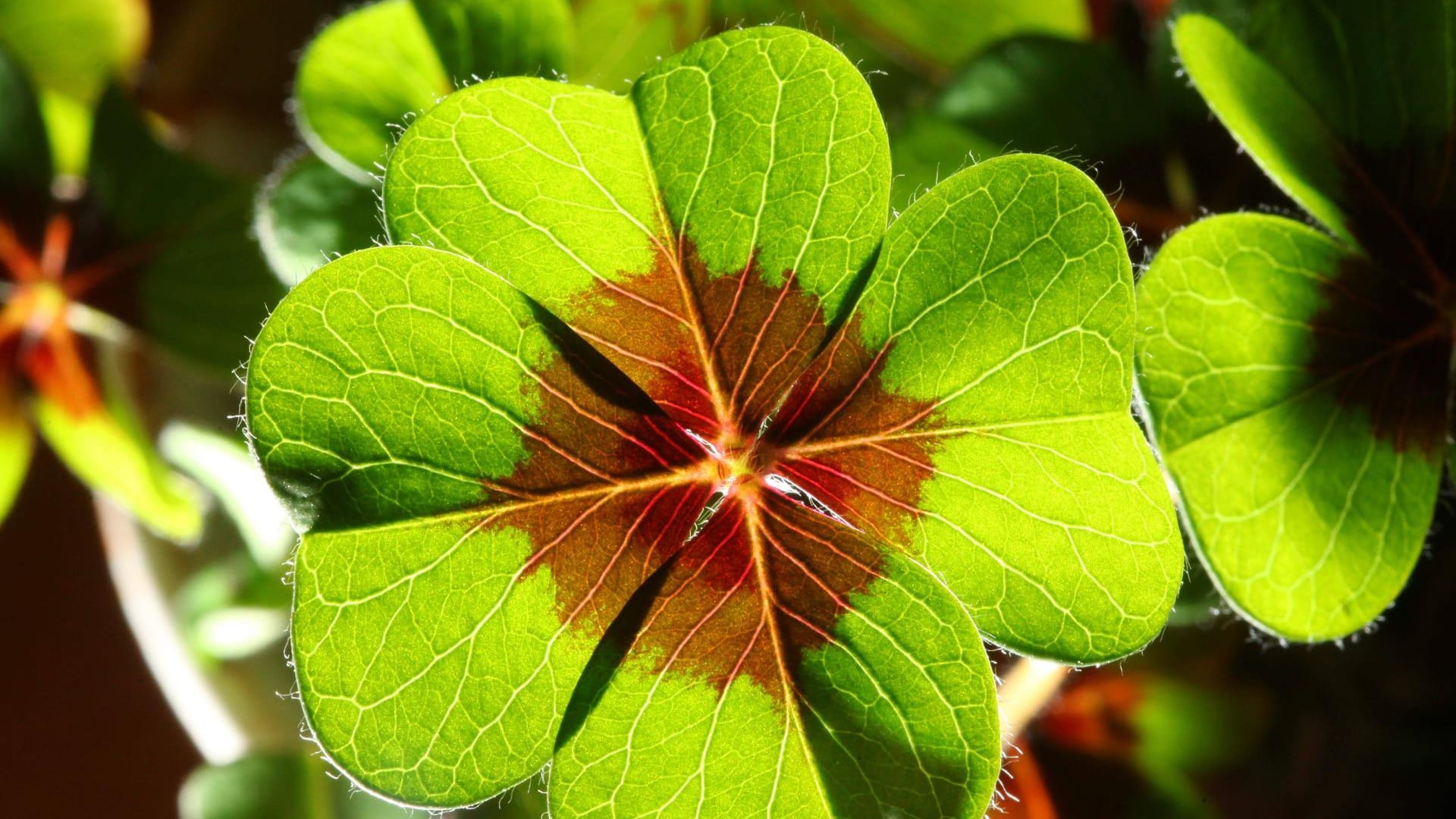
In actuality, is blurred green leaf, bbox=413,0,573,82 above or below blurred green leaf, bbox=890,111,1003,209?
above

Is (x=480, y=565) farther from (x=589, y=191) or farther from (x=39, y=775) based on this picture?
(x=39, y=775)

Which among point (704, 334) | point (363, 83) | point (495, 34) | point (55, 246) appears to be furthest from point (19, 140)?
point (704, 334)

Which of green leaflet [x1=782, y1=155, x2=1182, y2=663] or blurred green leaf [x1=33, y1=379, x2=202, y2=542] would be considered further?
blurred green leaf [x1=33, y1=379, x2=202, y2=542]

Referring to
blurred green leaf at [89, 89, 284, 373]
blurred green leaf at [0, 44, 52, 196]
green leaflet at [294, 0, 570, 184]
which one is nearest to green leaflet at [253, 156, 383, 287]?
green leaflet at [294, 0, 570, 184]

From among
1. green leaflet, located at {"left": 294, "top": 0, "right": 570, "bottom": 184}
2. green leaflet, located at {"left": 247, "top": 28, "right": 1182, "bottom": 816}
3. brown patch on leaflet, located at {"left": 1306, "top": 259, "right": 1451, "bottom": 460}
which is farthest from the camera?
green leaflet, located at {"left": 294, "top": 0, "right": 570, "bottom": 184}

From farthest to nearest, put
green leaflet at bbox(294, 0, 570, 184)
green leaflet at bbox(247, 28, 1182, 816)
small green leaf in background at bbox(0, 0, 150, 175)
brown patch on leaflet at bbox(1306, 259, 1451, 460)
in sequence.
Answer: small green leaf in background at bbox(0, 0, 150, 175), green leaflet at bbox(294, 0, 570, 184), brown patch on leaflet at bbox(1306, 259, 1451, 460), green leaflet at bbox(247, 28, 1182, 816)

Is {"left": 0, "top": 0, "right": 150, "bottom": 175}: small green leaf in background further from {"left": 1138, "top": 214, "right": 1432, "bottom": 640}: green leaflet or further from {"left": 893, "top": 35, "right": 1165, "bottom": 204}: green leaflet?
{"left": 1138, "top": 214, "right": 1432, "bottom": 640}: green leaflet
